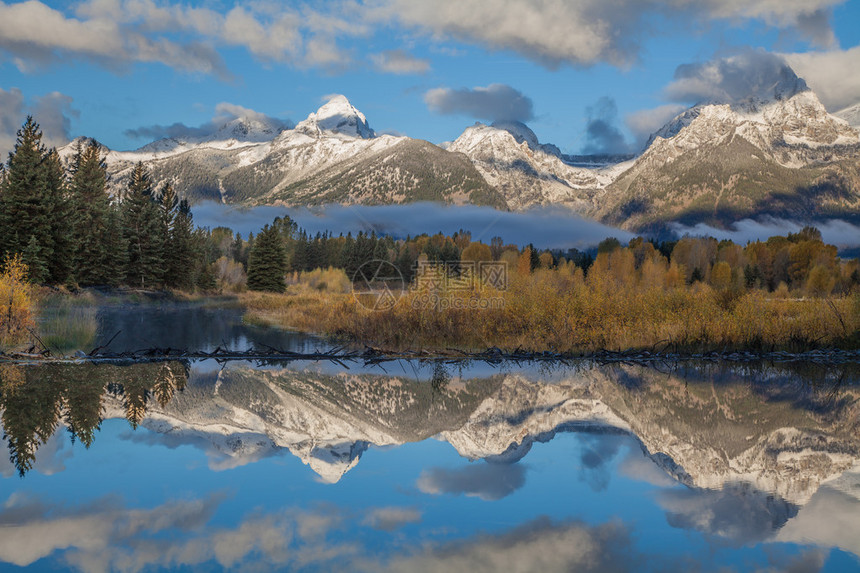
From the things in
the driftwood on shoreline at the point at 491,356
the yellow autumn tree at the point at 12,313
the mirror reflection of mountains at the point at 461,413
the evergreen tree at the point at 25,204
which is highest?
the evergreen tree at the point at 25,204

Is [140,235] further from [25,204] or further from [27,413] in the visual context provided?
[27,413]

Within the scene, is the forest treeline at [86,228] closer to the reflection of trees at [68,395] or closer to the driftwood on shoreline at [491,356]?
the driftwood on shoreline at [491,356]

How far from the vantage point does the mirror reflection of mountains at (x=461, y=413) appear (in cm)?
884

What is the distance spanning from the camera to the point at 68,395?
38.7 ft

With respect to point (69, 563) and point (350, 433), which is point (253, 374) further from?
point (69, 563)

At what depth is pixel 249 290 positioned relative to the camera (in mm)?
68125

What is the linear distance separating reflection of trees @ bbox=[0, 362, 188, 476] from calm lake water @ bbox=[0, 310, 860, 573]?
0.06 meters

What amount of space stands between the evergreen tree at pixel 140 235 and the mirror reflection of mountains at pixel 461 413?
44135 mm

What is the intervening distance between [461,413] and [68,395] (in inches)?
285

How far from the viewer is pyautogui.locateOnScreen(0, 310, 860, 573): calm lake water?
5.78 meters

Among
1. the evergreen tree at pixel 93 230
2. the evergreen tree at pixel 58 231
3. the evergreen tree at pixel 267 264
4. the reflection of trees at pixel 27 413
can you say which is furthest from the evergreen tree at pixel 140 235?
the reflection of trees at pixel 27 413

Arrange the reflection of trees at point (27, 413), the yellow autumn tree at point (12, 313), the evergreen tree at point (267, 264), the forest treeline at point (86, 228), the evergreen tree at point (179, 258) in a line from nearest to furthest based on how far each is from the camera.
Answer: the reflection of trees at point (27, 413) < the yellow autumn tree at point (12, 313) < the forest treeline at point (86, 228) < the evergreen tree at point (179, 258) < the evergreen tree at point (267, 264)

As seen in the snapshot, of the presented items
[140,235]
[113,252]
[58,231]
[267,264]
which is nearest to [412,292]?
[58,231]

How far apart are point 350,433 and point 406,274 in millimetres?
110280
